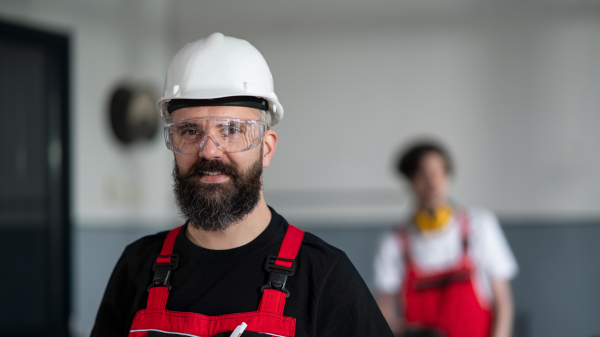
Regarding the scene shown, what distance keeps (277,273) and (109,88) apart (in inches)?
108

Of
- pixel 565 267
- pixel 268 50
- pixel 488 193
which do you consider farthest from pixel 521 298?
pixel 268 50

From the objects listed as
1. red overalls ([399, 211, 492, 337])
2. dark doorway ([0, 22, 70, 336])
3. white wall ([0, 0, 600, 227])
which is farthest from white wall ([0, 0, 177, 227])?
red overalls ([399, 211, 492, 337])

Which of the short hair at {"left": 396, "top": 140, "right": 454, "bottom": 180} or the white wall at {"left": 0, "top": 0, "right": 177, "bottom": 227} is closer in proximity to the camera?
the short hair at {"left": 396, "top": 140, "right": 454, "bottom": 180}

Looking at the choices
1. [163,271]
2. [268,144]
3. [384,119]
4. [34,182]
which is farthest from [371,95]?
[163,271]

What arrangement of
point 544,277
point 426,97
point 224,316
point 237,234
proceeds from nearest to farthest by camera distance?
point 224,316
point 237,234
point 544,277
point 426,97

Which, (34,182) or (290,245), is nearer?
(290,245)

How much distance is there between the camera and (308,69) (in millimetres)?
3771

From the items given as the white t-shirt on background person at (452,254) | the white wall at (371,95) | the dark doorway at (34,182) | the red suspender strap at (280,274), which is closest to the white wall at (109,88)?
the white wall at (371,95)

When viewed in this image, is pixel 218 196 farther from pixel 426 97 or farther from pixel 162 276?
pixel 426 97

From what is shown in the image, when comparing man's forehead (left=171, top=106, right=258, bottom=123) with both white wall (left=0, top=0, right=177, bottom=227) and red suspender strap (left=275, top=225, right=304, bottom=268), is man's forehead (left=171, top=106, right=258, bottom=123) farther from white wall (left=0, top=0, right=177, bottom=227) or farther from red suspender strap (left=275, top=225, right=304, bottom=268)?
white wall (left=0, top=0, right=177, bottom=227)

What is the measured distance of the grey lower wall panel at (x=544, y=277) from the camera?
128 inches

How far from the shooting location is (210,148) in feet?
3.65

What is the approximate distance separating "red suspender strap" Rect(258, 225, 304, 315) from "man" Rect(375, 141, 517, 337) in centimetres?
126

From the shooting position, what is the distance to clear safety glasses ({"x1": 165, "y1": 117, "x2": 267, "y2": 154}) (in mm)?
1131
